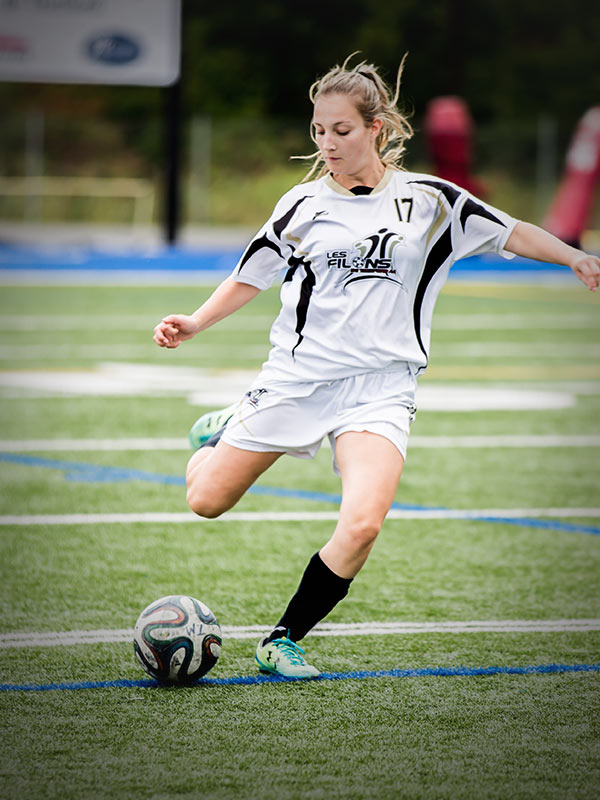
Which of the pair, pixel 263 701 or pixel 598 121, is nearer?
pixel 263 701

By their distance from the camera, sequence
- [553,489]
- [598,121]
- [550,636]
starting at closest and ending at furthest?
1. [550,636]
2. [553,489]
3. [598,121]

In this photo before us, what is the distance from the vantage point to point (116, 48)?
2456 centimetres

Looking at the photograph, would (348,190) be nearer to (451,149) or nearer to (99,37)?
(99,37)

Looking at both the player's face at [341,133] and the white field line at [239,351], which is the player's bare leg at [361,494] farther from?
the white field line at [239,351]

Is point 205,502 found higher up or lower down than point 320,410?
lower down

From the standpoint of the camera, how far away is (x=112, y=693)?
14.3ft

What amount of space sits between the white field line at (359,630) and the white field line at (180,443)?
151 inches

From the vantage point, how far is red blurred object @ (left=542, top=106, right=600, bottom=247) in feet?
91.3

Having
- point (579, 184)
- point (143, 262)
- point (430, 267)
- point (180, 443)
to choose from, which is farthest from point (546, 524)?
point (579, 184)

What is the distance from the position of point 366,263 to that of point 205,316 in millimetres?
676

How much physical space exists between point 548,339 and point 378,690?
1148 centimetres

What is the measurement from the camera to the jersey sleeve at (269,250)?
477 cm

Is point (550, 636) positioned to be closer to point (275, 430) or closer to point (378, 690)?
point (378, 690)

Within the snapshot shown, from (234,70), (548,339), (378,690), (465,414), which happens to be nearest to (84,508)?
(378,690)
